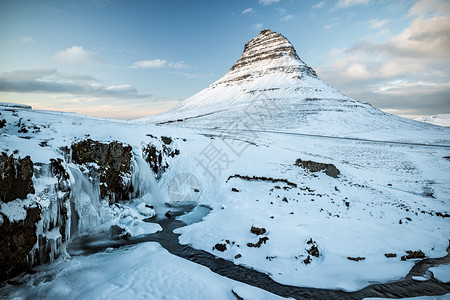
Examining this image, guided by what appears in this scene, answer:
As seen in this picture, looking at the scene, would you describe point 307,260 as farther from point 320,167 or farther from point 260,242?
point 320,167

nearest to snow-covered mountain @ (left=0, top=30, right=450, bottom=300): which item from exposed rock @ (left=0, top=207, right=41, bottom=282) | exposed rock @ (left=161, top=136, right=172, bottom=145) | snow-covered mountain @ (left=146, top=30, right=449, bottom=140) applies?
exposed rock @ (left=0, top=207, right=41, bottom=282)

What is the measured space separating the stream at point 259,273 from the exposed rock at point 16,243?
2.11m

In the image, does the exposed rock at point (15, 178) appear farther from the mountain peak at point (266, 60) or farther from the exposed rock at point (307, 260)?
the mountain peak at point (266, 60)

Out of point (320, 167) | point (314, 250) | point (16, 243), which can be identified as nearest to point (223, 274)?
point (314, 250)

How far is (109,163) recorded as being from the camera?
1506cm

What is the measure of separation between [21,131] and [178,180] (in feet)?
38.0

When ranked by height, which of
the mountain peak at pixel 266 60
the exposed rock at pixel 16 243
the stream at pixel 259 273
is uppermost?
the mountain peak at pixel 266 60

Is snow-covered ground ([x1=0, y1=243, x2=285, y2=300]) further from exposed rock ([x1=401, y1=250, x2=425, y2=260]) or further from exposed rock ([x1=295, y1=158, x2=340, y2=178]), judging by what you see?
exposed rock ([x1=295, y1=158, x2=340, y2=178])

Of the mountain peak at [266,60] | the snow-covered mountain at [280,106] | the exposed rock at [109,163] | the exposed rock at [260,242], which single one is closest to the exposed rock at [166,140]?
the exposed rock at [109,163]

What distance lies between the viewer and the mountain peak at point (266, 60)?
428 ft

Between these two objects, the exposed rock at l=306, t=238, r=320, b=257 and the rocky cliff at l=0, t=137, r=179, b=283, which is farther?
the exposed rock at l=306, t=238, r=320, b=257

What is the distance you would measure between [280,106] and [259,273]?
81.3 metres

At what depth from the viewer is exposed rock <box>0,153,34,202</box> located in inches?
314

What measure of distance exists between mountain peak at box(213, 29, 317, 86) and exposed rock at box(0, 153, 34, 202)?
412 feet
